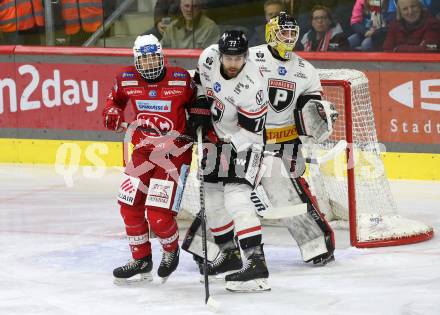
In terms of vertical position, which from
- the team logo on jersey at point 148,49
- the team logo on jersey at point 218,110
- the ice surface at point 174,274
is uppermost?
the team logo on jersey at point 148,49

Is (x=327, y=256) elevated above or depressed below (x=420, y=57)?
below

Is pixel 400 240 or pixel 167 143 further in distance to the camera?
pixel 400 240

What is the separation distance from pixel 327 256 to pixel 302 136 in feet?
2.11

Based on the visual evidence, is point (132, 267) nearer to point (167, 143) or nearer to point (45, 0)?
point (167, 143)

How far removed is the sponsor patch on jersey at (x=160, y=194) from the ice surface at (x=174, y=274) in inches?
16.7

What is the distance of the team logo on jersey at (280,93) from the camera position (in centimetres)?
623

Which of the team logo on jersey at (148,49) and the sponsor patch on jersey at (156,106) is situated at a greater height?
the team logo on jersey at (148,49)

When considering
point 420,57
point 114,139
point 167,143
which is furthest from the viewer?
point 114,139

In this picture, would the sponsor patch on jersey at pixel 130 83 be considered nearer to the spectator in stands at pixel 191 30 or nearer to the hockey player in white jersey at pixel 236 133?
the hockey player in white jersey at pixel 236 133

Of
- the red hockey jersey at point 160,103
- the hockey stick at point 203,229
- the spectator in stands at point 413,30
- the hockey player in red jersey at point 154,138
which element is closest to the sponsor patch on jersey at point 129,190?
the hockey player in red jersey at point 154,138

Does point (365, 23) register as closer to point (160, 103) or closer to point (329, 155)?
point (329, 155)

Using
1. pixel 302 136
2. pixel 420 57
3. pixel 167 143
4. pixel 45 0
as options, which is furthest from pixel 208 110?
pixel 45 0

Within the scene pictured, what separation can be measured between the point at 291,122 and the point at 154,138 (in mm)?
870

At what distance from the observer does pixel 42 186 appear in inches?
351
